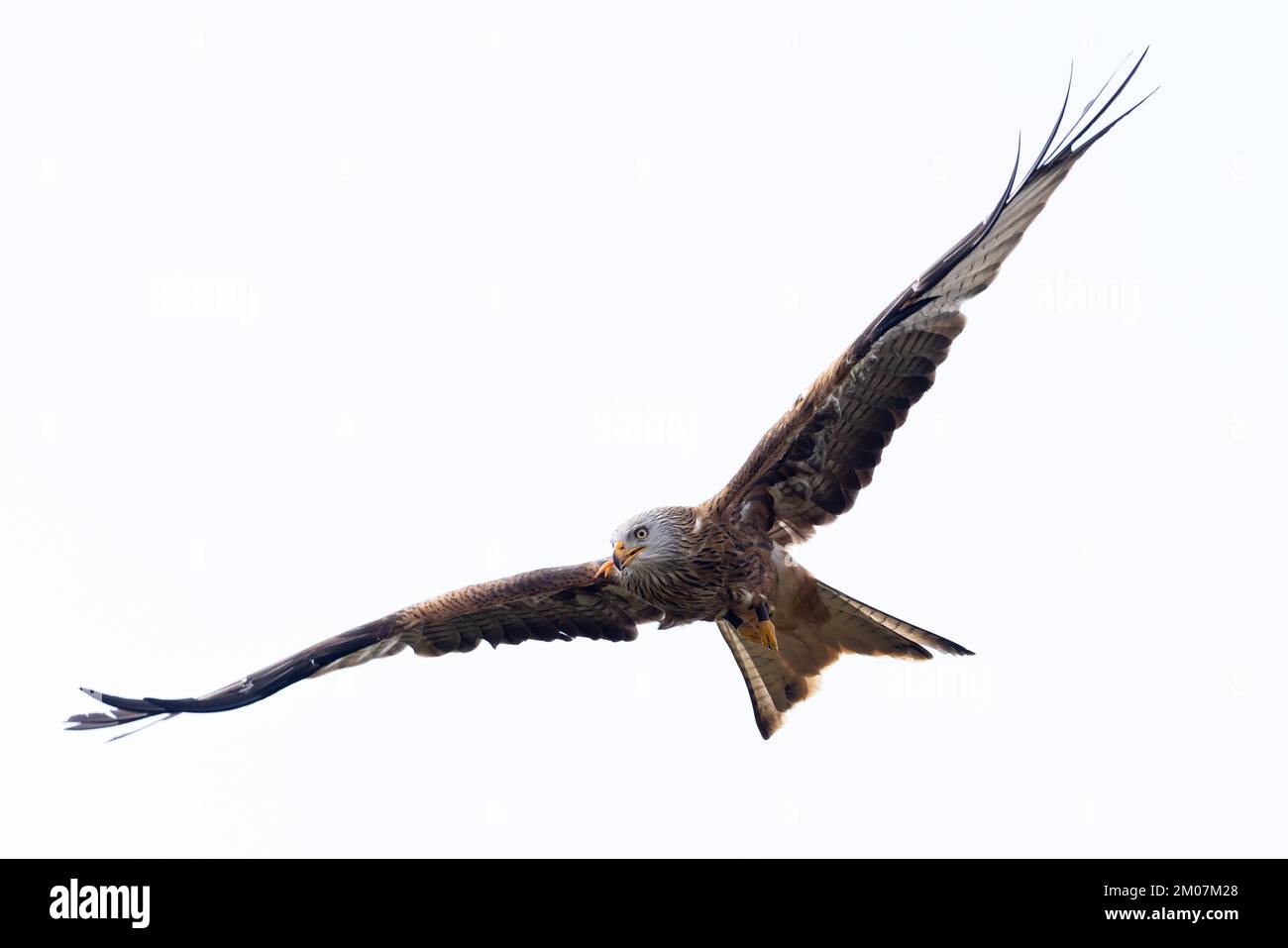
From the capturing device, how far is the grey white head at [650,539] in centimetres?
1138

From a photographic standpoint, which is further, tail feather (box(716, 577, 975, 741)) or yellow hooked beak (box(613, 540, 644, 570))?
tail feather (box(716, 577, 975, 741))

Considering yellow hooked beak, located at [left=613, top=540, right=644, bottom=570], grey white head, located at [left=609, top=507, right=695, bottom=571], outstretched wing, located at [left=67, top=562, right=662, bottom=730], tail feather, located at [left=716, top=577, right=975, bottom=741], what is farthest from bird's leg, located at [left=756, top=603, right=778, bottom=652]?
outstretched wing, located at [left=67, top=562, right=662, bottom=730]

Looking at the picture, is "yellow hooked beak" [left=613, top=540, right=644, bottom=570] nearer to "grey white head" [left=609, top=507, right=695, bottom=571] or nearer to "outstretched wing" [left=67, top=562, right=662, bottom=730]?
"grey white head" [left=609, top=507, right=695, bottom=571]

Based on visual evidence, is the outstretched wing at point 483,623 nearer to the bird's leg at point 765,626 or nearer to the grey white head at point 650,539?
the grey white head at point 650,539

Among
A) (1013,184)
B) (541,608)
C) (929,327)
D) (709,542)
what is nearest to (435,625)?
(541,608)

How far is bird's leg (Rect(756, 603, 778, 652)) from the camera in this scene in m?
11.6

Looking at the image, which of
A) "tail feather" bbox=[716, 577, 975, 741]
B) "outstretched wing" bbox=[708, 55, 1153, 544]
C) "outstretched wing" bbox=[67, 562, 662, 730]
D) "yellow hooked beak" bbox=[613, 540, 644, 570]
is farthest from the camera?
"outstretched wing" bbox=[67, 562, 662, 730]

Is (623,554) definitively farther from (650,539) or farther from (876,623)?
(876,623)

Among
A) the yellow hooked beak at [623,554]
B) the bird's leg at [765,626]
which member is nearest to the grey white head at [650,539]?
the yellow hooked beak at [623,554]

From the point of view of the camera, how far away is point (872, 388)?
37.0ft

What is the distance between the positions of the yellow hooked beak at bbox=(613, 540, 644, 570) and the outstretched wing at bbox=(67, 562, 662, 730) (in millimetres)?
699

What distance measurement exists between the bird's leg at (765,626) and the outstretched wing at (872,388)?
1.67ft

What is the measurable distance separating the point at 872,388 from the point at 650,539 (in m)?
1.62
